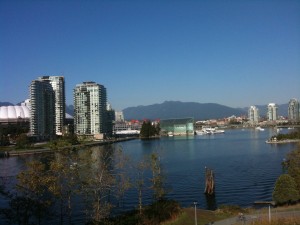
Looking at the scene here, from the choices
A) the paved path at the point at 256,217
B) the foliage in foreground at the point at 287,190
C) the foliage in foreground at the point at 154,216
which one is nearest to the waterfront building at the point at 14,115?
the foliage in foreground at the point at 154,216

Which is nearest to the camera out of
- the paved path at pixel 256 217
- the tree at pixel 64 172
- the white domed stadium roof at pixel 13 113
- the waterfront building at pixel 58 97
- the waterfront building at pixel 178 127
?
the paved path at pixel 256 217

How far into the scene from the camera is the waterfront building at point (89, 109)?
91312mm

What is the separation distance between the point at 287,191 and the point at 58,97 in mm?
95138

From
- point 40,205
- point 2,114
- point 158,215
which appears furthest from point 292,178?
point 2,114

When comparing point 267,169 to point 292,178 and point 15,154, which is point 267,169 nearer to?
point 292,178

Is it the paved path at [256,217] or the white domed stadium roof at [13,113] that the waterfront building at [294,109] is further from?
the paved path at [256,217]

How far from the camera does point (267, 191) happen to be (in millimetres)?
21016

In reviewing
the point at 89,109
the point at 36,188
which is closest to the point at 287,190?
the point at 36,188

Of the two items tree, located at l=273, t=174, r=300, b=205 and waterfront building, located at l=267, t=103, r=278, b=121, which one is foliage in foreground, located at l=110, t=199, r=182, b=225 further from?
waterfront building, located at l=267, t=103, r=278, b=121

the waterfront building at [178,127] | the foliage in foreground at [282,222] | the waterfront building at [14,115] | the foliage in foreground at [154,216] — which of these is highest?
the waterfront building at [14,115]

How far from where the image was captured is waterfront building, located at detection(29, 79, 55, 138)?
82688 mm

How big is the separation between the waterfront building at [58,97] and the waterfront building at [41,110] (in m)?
6.85

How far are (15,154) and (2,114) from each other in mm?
50313

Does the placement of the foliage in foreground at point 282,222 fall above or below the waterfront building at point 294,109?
below
